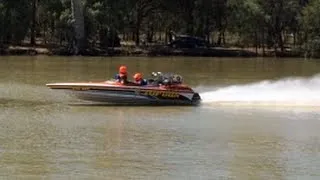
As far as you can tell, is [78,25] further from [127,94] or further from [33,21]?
[127,94]

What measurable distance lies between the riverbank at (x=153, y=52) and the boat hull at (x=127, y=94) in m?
41.0

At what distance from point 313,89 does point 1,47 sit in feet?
141

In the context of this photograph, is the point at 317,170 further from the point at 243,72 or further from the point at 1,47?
the point at 1,47

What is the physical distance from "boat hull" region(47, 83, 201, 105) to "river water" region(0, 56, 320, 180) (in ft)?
1.59

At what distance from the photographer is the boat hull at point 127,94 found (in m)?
27.0

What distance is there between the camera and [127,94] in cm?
2719

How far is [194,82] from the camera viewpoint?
40.2 metres

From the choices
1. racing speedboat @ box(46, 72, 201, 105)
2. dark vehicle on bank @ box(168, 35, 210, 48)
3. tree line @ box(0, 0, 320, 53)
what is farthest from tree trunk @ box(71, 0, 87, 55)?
racing speedboat @ box(46, 72, 201, 105)

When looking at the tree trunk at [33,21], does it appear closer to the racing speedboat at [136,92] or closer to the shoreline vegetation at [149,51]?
the shoreline vegetation at [149,51]

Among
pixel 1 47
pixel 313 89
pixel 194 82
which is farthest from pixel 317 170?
pixel 1 47

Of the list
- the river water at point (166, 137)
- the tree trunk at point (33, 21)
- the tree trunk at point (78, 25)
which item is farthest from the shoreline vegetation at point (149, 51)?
the river water at point (166, 137)

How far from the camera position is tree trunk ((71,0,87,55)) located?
2761 inches

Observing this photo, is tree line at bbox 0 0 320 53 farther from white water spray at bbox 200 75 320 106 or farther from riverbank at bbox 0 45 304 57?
white water spray at bbox 200 75 320 106

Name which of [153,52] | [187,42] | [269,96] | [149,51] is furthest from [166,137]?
[187,42]
